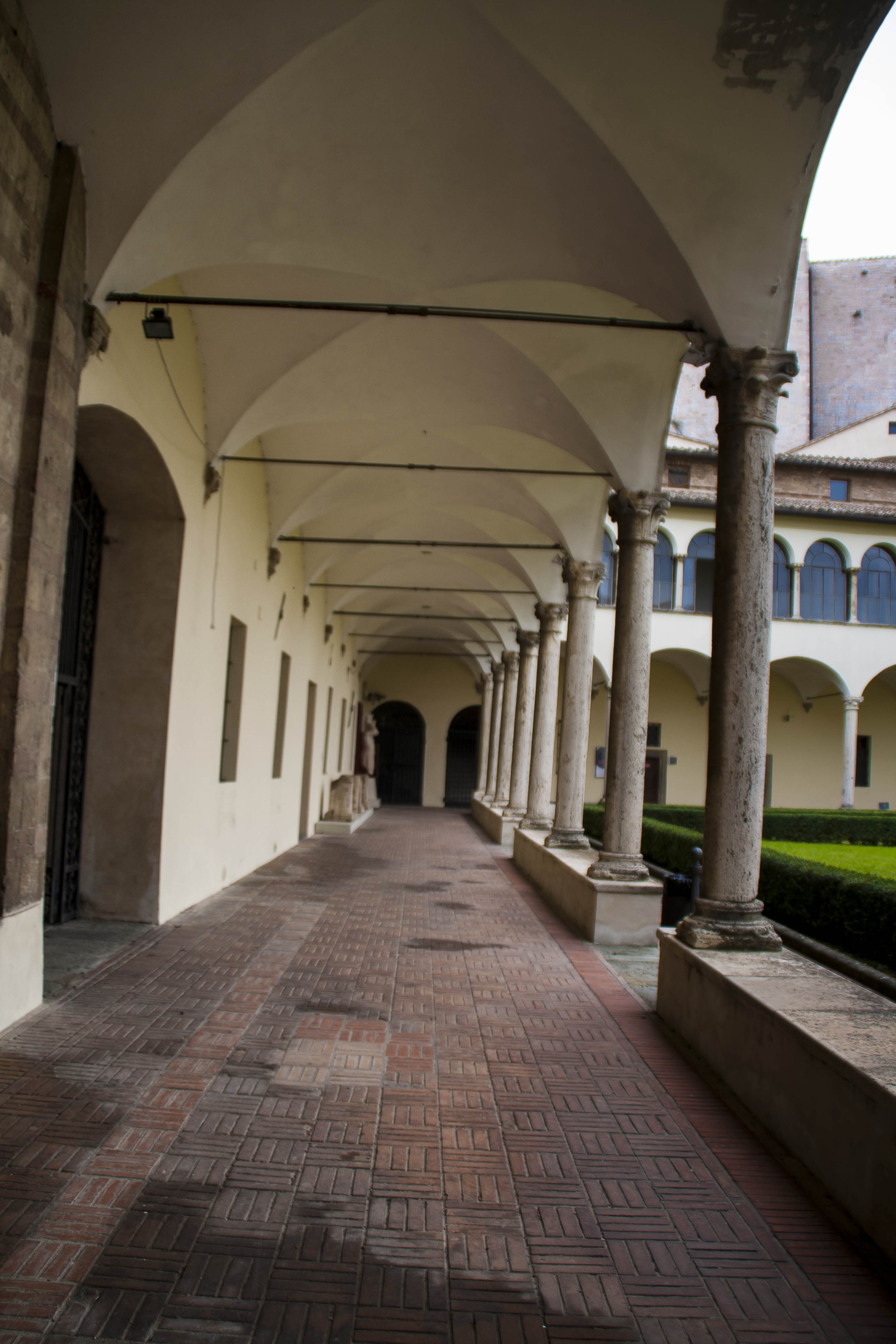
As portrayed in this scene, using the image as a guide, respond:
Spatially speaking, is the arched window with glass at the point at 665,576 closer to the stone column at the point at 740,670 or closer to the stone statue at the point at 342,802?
the stone statue at the point at 342,802

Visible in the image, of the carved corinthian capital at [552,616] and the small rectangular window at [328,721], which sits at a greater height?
the carved corinthian capital at [552,616]

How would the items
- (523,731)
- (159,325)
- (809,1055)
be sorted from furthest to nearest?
(523,731) → (159,325) → (809,1055)

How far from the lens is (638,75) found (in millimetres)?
4777

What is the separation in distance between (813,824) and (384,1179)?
53.2ft

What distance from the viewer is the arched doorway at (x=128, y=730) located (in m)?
7.50

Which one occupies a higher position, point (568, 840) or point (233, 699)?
point (233, 699)

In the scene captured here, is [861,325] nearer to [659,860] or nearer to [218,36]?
[659,860]

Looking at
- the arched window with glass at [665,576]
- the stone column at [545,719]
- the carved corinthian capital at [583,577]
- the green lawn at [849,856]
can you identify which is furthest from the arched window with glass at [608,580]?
the carved corinthian capital at [583,577]

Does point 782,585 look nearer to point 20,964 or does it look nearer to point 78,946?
point 78,946

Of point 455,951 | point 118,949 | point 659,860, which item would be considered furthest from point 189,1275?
point 659,860

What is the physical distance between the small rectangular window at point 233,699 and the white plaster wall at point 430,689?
1902 cm

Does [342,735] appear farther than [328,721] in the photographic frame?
Yes

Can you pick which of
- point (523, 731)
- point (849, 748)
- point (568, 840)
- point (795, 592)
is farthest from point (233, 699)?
point (849, 748)

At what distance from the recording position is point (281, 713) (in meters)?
13.9
